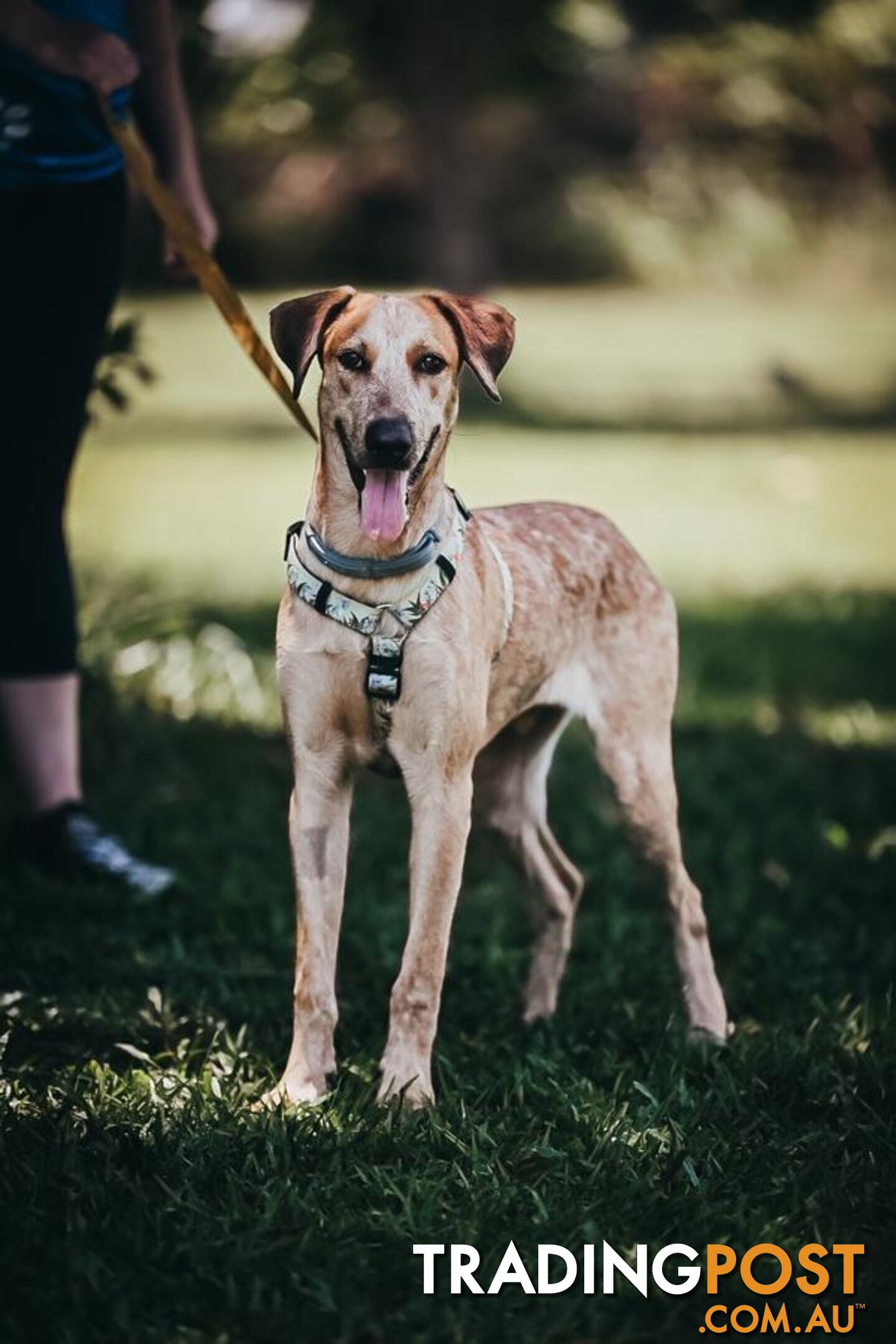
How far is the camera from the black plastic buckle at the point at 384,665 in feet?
9.76

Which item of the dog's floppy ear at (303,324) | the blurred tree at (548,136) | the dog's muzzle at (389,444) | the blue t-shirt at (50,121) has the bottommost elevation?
the blurred tree at (548,136)

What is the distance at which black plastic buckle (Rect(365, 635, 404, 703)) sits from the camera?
297 centimetres

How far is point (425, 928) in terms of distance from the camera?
10.2ft

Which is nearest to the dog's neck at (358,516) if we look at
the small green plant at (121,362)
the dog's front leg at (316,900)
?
the dog's front leg at (316,900)

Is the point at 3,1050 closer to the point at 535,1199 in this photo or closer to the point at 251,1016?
the point at 251,1016

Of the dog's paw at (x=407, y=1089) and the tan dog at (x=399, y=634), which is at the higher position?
the tan dog at (x=399, y=634)

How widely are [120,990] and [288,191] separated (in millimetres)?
29687

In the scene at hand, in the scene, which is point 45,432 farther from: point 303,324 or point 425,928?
point 425,928

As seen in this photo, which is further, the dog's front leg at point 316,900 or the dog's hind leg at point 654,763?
the dog's hind leg at point 654,763

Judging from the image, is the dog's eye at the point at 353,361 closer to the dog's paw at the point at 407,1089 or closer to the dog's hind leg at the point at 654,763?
the dog's hind leg at the point at 654,763

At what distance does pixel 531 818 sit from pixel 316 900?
30.4 inches

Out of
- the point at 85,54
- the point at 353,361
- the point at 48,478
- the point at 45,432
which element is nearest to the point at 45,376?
the point at 45,432

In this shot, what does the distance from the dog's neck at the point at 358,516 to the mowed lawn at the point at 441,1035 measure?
401 millimetres

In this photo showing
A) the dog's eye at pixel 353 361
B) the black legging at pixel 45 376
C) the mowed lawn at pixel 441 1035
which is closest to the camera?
the mowed lawn at pixel 441 1035
